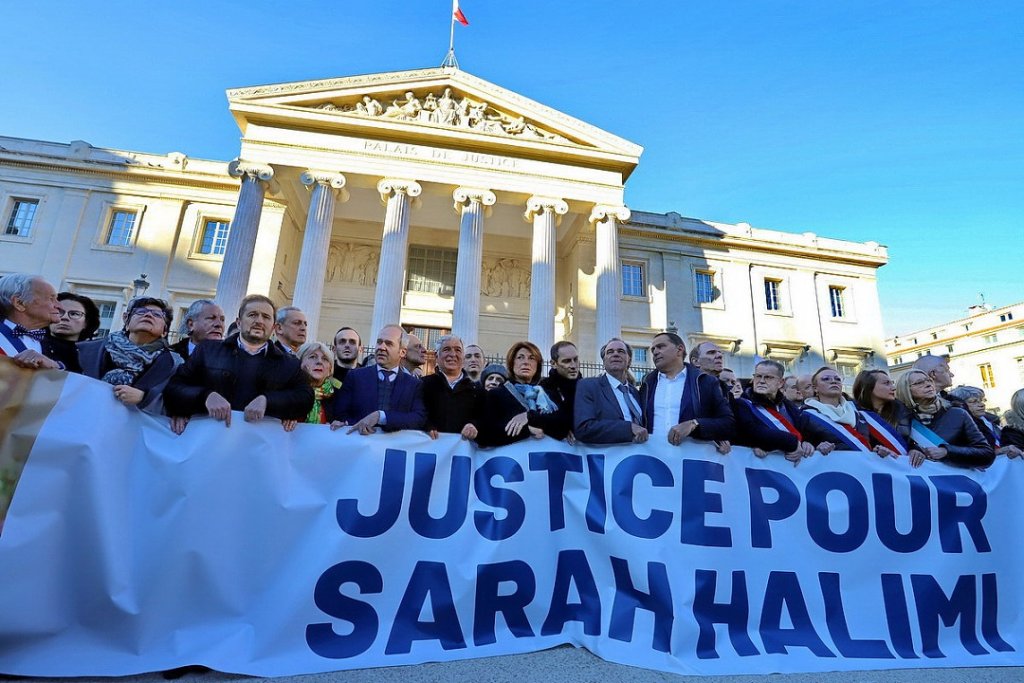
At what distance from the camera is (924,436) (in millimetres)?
4414

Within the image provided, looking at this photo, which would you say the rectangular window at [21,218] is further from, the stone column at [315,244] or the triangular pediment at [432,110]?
the stone column at [315,244]

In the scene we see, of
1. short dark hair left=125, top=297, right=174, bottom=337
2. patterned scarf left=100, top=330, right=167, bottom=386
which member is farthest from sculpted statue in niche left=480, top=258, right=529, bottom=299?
patterned scarf left=100, top=330, right=167, bottom=386

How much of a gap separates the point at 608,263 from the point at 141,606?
16809 mm

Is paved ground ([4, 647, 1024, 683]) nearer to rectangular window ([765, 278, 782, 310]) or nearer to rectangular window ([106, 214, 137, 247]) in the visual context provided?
rectangular window ([106, 214, 137, 247])

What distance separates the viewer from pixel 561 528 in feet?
11.8

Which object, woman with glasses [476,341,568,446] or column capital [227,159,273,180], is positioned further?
column capital [227,159,273,180]

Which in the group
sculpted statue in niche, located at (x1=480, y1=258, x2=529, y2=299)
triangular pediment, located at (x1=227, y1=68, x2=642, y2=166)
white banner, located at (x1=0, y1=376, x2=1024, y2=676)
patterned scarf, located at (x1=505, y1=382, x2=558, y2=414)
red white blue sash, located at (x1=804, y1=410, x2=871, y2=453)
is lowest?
white banner, located at (x1=0, y1=376, x2=1024, y2=676)

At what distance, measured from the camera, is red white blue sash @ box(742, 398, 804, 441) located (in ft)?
13.6

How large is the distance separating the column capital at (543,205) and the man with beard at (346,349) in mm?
14237

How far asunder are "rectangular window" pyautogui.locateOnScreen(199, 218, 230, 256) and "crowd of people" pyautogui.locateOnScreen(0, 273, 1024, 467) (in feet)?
59.2

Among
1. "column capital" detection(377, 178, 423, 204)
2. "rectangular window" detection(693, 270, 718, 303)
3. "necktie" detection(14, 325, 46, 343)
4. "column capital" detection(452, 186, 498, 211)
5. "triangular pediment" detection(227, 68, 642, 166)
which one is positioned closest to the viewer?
"necktie" detection(14, 325, 46, 343)

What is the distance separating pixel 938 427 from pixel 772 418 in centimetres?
154

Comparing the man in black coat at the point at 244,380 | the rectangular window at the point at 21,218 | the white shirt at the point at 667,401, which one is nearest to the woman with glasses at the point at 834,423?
the white shirt at the point at 667,401

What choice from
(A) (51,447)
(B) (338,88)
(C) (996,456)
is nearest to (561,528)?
(A) (51,447)
